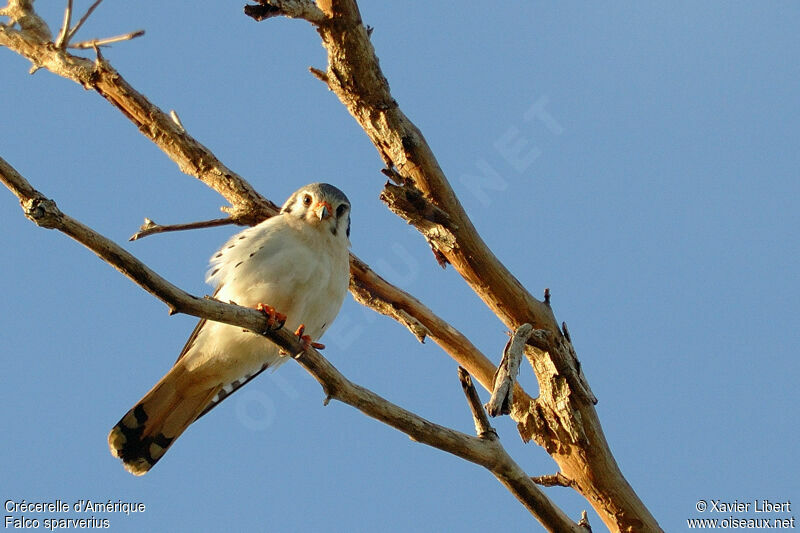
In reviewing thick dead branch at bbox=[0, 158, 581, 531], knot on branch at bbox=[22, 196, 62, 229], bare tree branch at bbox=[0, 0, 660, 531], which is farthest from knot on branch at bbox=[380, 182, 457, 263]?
knot on branch at bbox=[22, 196, 62, 229]

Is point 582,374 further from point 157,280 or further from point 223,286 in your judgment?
point 157,280

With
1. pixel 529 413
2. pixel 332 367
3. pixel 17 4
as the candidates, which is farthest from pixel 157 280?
pixel 17 4

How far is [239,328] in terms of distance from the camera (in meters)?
4.43

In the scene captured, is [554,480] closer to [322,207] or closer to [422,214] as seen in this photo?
[422,214]

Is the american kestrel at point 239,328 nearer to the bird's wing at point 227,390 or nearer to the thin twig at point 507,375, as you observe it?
the bird's wing at point 227,390

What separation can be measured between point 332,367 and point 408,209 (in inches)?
42.9

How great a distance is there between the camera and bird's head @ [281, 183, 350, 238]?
493cm

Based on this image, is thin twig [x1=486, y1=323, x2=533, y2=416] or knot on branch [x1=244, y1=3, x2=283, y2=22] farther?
knot on branch [x1=244, y1=3, x2=283, y2=22]

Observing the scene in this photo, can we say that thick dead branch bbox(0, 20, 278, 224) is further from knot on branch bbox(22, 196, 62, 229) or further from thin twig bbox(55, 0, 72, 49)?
knot on branch bbox(22, 196, 62, 229)

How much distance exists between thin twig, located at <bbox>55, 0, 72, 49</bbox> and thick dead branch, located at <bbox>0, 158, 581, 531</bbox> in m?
2.07

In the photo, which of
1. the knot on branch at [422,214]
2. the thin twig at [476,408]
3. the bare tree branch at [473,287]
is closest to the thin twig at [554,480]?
the bare tree branch at [473,287]

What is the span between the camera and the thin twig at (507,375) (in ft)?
11.2

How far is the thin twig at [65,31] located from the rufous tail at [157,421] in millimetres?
2010

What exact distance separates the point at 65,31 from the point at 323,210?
179 cm
